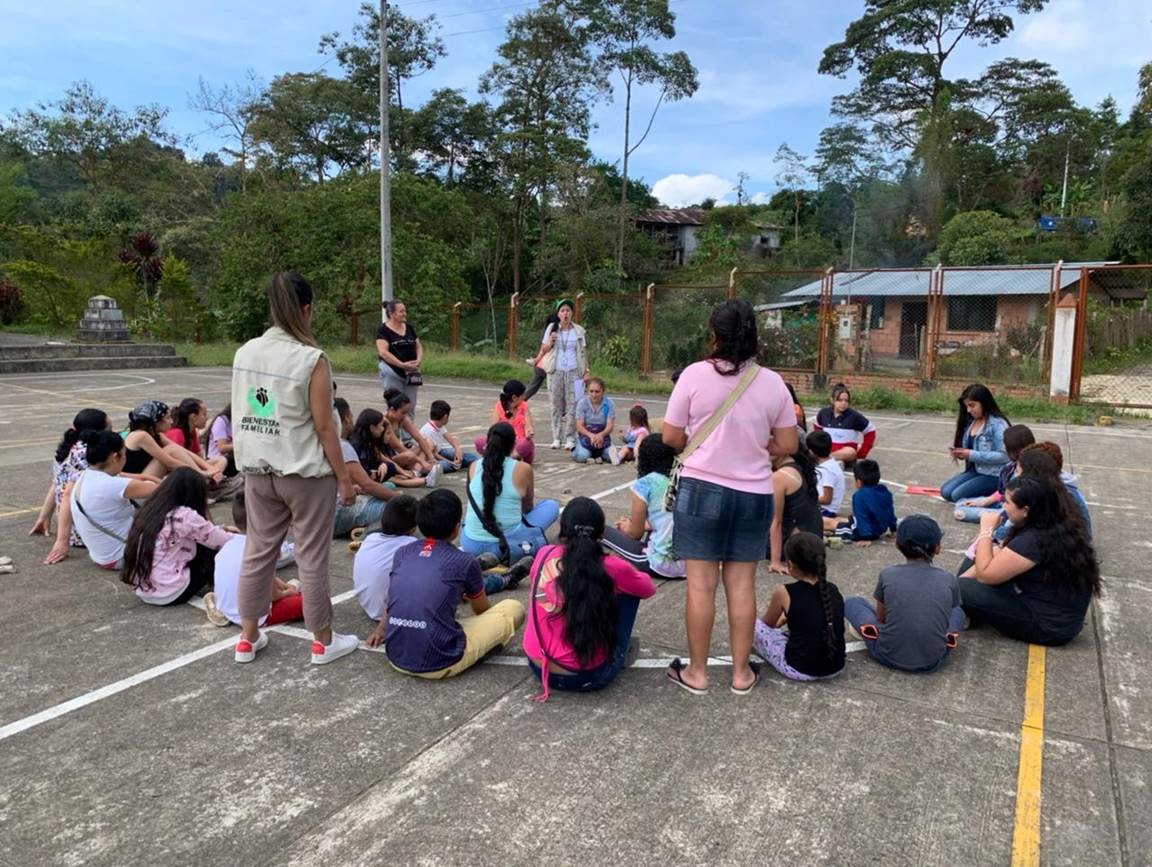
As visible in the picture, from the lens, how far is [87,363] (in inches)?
867

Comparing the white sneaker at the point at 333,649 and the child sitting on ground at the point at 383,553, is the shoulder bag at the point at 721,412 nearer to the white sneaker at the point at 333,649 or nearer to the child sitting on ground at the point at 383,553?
the child sitting on ground at the point at 383,553

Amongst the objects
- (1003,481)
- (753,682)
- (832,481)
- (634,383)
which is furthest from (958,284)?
(753,682)

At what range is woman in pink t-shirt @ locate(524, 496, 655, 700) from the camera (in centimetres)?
333

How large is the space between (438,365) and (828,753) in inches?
690

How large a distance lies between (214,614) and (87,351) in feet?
71.6

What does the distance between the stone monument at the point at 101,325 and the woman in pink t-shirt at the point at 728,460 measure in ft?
82.6

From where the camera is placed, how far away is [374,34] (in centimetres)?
3534

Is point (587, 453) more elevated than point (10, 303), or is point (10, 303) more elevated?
point (10, 303)

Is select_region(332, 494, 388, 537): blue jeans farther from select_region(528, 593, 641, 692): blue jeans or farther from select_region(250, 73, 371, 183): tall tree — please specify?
select_region(250, 73, 371, 183): tall tree

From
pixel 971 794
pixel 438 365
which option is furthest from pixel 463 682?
pixel 438 365

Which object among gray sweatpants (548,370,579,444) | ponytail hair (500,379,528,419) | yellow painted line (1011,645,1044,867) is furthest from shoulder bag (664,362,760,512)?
gray sweatpants (548,370,579,444)

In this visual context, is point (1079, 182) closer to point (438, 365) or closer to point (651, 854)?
point (438, 365)

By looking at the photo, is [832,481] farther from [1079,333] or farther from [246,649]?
[1079,333]

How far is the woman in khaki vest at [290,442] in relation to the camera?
3488 mm
